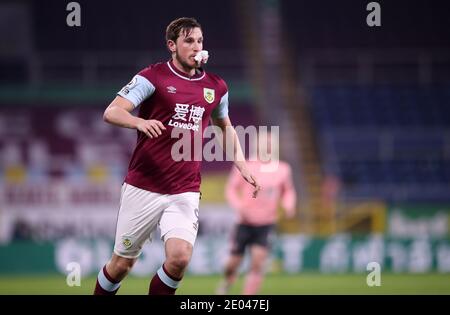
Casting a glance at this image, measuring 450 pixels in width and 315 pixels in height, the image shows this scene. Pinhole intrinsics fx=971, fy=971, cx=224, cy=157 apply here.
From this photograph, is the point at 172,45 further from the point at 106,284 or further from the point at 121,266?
the point at 106,284

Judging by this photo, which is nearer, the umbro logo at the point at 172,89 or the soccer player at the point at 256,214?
the umbro logo at the point at 172,89

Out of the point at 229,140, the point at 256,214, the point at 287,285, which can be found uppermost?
the point at 256,214

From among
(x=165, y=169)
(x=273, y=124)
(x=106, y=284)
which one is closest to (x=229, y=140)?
(x=165, y=169)

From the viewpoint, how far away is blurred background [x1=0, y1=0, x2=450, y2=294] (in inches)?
697

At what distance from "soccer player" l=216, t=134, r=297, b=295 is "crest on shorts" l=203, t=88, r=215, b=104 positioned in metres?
4.26

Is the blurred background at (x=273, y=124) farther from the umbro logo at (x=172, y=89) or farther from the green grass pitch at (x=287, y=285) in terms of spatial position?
the umbro logo at (x=172, y=89)

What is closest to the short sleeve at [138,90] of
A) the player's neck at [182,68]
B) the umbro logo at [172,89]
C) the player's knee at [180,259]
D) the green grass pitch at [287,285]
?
the umbro logo at [172,89]

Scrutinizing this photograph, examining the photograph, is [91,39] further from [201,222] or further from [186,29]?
[186,29]

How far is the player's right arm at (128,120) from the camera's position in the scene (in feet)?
22.8

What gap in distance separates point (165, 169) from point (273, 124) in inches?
582

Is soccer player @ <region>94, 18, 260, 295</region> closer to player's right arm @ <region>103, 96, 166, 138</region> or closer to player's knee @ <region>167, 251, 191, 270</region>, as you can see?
player's knee @ <region>167, 251, 191, 270</region>

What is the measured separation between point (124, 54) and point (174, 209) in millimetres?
16083

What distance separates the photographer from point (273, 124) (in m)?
22.4

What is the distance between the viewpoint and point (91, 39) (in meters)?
23.8
